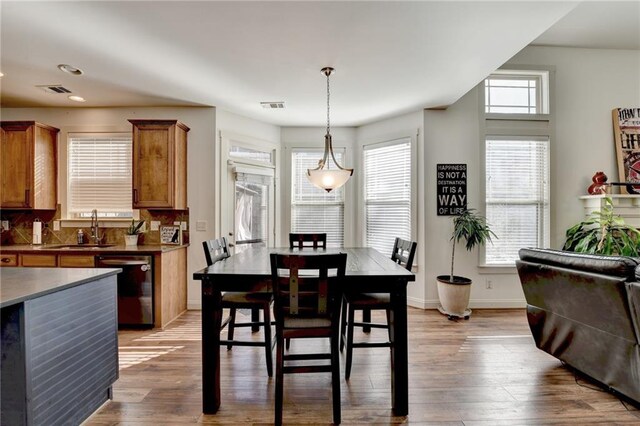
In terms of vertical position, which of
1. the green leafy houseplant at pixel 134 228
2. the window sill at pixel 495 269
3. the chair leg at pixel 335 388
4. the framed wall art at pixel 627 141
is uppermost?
the framed wall art at pixel 627 141

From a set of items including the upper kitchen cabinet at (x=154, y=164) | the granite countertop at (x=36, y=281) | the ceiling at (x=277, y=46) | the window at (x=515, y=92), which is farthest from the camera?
the window at (x=515, y=92)

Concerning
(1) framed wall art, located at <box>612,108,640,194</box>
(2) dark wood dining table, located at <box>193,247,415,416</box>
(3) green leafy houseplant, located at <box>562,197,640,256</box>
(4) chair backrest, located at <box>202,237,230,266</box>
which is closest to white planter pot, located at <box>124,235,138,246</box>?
(4) chair backrest, located at <box>202,237,230,266</box>

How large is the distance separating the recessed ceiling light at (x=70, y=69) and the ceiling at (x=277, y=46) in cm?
7

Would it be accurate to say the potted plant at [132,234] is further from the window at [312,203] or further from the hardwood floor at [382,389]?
the window at [312,203]

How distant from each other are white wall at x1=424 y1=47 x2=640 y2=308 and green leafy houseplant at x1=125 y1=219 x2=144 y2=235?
3778mm

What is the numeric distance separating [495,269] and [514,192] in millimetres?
1094

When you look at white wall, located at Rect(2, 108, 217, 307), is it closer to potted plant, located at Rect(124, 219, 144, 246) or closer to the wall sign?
potted plant, located at Rect(124, 219, 144, 246)

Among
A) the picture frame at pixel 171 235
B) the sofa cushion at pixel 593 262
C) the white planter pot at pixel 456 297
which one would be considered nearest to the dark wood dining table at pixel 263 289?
the sofa cushion at pixel 593 262

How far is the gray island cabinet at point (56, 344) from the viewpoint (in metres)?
1.49

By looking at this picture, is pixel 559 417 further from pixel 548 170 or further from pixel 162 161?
pixel 162 161

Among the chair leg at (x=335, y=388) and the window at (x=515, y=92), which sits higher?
the window at (x=515, y=92)

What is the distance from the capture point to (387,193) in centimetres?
466

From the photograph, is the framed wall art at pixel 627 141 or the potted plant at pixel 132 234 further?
the framed wall art at pixel 627 141

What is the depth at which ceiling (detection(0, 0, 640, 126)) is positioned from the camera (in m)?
2.15
